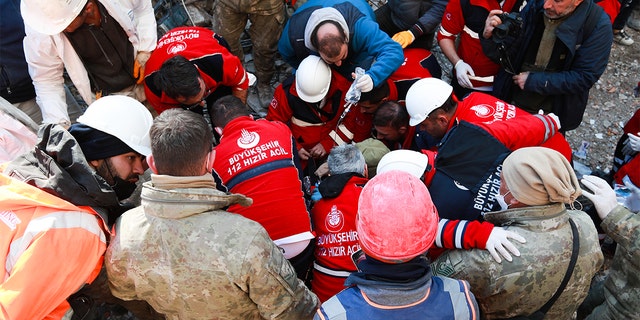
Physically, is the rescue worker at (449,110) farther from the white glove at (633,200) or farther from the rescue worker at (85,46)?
the rescue worker at (85,46)

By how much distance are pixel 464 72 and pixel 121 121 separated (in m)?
3.09

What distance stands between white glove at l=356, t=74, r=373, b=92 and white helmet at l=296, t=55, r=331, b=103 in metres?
0.31

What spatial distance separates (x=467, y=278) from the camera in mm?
2359

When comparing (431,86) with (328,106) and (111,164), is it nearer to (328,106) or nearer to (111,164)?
(328,106)

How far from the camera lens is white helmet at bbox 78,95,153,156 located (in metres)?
2.61

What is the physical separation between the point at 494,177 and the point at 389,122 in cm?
131

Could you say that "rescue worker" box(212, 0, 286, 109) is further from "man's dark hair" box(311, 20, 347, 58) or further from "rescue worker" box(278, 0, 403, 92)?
"man's dark hair" box(311, 20, 347, 58)

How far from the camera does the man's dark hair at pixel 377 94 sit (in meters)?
4.05

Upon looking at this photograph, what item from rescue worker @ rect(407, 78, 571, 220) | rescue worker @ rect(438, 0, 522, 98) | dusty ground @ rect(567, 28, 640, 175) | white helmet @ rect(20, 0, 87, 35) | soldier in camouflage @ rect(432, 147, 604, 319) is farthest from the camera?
dusty ground @ rect(567, 28, 640, 175)

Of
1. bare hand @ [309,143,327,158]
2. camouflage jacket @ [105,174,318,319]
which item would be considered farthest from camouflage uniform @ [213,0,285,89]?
camouflage jacket @ [105,174,318,319]

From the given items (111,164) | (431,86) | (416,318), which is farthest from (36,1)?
(416,318)

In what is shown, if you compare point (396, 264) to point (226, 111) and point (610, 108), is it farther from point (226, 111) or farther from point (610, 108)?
point (610, 108)

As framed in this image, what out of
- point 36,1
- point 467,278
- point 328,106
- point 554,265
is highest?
point 36,1

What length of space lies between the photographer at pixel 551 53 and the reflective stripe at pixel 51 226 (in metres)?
3.29
